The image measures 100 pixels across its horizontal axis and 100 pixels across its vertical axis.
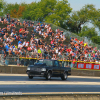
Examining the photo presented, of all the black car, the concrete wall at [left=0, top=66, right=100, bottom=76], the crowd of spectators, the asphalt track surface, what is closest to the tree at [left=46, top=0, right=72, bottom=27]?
the crowd of spectators

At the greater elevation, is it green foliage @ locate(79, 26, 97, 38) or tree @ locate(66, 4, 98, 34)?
tree @ locate(66, 4, 98, 34)

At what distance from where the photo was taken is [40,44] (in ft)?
123

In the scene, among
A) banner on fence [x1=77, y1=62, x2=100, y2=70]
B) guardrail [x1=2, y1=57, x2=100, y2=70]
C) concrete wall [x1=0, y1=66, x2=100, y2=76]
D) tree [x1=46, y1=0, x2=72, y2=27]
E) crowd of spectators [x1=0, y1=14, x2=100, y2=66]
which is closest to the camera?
guardrail [x1=2, y1=57, x2=100, y2=70]

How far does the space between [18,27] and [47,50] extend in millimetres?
8199

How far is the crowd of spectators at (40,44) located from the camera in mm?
33281

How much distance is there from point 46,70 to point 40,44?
16671 millimetres

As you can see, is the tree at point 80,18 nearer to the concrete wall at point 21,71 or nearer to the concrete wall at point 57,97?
the concrete wall at point 21,71

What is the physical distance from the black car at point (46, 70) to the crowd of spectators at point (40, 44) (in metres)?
8.75

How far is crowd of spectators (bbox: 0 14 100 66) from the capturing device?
3328 cm

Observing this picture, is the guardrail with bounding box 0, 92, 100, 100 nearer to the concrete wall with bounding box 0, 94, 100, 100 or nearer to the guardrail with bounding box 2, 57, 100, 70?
the concrete wall with bounding box 0, 94, 100, 100

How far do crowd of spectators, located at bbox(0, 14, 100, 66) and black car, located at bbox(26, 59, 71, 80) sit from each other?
875cm

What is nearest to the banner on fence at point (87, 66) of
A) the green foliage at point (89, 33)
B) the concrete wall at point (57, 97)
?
the concrete wall at point (57, 97)

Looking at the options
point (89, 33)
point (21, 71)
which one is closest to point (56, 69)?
point (21, 71)

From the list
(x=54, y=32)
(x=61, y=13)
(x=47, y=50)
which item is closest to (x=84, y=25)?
(x=61, y=13)
